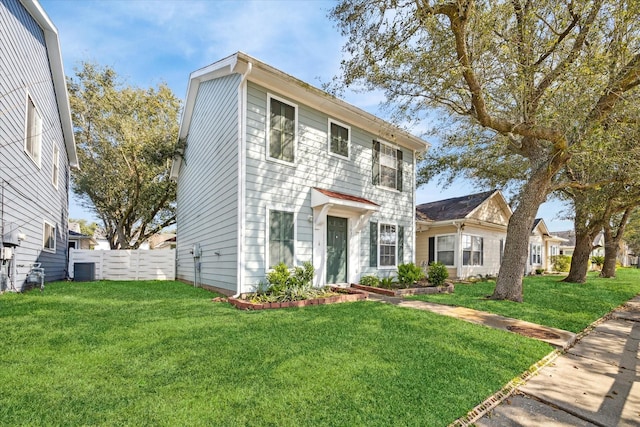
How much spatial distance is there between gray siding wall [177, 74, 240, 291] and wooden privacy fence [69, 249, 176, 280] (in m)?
0.57

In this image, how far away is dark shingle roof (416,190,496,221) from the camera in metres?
16.0

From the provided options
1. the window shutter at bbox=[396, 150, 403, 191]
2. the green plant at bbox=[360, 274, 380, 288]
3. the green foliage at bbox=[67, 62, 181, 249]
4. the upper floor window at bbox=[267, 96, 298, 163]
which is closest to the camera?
the upper floor window at bbox=[267, 96, 298, 163]

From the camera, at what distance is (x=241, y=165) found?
7594mm

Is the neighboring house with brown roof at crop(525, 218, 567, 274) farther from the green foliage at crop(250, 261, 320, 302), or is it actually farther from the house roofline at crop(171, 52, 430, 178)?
the green foliage at crop(250, 261, 320, 302)

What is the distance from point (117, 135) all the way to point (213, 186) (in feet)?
39.2

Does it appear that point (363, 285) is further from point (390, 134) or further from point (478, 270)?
point (478, 270)

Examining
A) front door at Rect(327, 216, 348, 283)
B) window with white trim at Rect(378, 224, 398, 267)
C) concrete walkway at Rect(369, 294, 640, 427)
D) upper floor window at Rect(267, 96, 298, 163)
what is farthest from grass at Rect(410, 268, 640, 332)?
upper floor window at Rect(267, 96, 298, 163)

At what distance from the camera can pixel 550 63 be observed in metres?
7.20

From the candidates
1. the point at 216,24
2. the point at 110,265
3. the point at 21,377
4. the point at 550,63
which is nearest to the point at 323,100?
the point at 216,24

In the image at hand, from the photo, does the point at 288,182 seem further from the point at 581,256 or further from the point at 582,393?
the point at 581,256

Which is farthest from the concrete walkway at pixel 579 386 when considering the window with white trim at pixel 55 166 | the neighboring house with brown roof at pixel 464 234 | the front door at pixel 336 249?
the window with white trim at pixel 55 166

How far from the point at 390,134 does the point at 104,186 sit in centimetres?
1676

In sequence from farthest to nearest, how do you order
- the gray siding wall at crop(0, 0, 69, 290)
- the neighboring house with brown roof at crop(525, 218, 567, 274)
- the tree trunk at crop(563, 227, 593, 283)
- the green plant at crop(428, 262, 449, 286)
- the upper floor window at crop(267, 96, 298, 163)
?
the neighboring house with brown roof at crop(525, 218, 567, 274) < the tree trunk at crop(563, 227, 593, 283) < the green plant at crop(428, 262, 449, 286) < the upper floor window at crop(267, 96, 298, 163) < the gray siding wall at crop(0, 0, 69, 290)

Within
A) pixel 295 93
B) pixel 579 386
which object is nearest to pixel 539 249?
pixel 295 93
